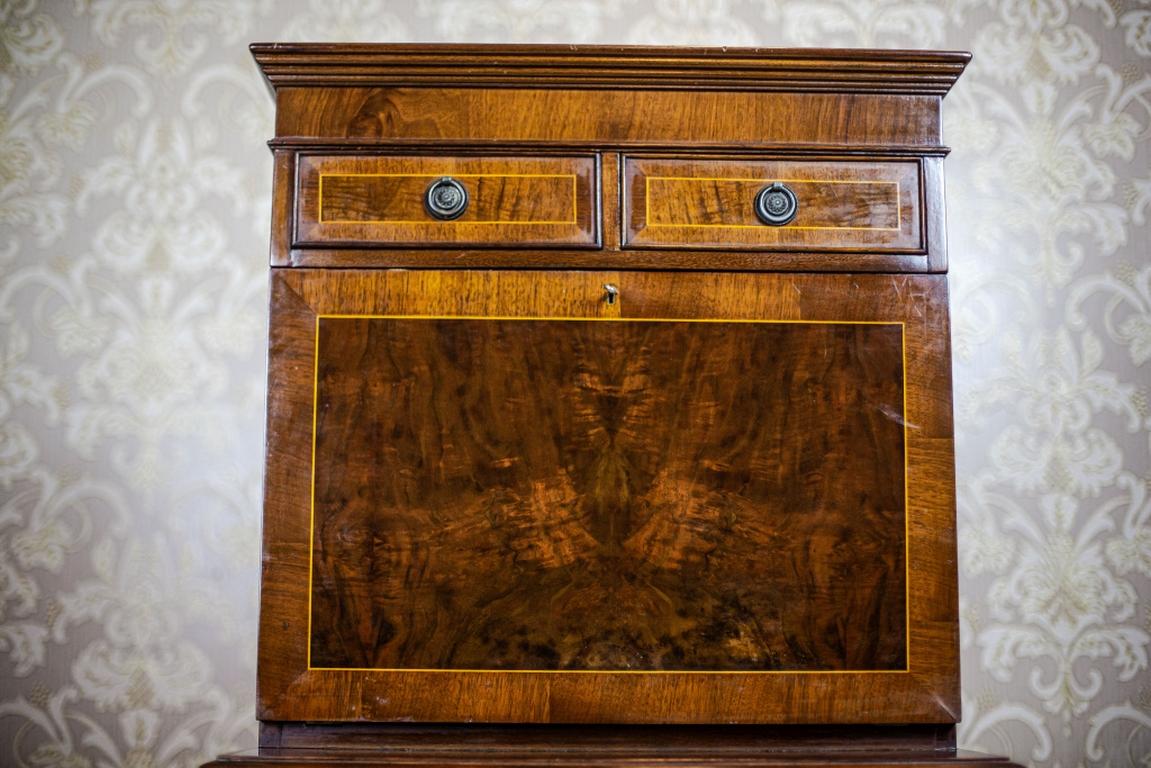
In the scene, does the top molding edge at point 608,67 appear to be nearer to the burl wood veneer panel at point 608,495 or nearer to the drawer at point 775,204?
the drawer at point 775,204

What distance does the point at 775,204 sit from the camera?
130cm

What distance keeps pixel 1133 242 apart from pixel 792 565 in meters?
1.13

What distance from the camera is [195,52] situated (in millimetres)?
1940

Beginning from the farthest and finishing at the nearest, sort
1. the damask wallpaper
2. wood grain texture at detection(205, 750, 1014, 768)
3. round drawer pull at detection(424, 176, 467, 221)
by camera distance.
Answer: the damask wallpaper, round drawer pull at detection(424, 176, 467, 221), wood grain texture at detection(205, 750, 1014, 768)

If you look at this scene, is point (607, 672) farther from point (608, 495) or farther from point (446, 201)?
point (446, 201)

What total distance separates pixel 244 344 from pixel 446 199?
2.46 feet

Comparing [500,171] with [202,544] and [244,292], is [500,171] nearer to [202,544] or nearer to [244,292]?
[244,292]

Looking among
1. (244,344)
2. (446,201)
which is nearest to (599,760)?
(446,201)

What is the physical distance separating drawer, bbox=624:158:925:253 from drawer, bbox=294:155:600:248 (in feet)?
0.23

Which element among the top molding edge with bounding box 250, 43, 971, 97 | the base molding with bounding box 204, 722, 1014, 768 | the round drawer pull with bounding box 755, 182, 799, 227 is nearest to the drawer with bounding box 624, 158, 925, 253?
the round drawer pull with bounding box 755, 182, 799, 227

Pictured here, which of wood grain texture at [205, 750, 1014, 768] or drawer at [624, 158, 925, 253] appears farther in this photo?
drawer at [624, 158, 925, 253]

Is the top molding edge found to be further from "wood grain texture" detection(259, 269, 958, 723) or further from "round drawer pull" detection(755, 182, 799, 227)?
"wood grain texture" detection(259, 269, 958, 723)

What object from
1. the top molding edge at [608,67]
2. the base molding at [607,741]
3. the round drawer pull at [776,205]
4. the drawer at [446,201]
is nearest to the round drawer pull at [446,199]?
the drawer at [446,201]

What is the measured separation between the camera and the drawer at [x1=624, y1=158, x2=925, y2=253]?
1303mm
